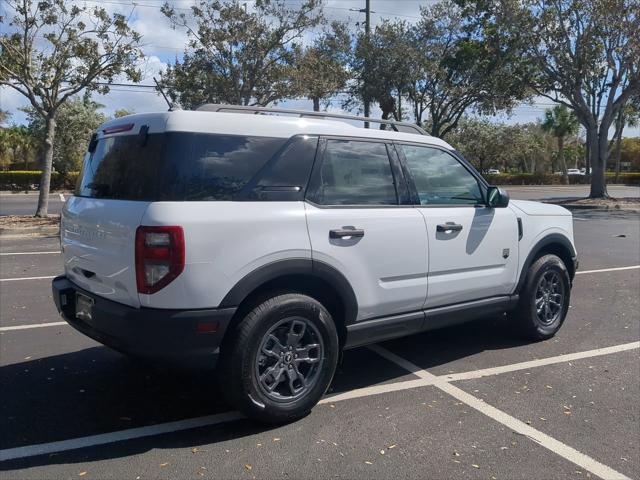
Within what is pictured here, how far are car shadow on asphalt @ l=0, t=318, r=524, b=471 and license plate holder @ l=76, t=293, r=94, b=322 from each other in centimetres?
65

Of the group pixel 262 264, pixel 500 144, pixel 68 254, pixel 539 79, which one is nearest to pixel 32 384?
pixel 68 254

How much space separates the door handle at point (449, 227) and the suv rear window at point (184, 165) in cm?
145

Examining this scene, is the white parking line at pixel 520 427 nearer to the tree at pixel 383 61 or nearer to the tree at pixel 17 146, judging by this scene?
the tree at pixel 383 61

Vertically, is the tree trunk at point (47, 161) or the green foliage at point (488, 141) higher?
the green foliage at point (488, 141)

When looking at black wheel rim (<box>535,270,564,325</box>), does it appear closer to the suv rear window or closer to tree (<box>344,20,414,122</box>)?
the suv rear window

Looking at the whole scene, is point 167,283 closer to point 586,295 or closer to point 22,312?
point 22,312

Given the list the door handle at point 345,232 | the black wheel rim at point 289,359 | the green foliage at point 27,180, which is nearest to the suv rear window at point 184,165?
the door handle at point 345,232

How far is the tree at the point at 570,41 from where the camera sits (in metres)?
22.7

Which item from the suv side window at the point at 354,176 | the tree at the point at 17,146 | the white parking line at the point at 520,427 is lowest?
the white parking line at the point at 520,427

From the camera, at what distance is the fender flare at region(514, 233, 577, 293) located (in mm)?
5383

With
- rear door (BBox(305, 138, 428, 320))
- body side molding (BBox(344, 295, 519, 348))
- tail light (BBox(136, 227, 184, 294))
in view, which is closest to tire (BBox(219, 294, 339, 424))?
body side molding (BBox(344, 295, 519, 348))

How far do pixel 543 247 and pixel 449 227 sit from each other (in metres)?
1.51

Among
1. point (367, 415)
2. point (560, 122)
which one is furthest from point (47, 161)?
point (560, 122)

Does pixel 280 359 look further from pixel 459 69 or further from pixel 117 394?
pixel 459 69
